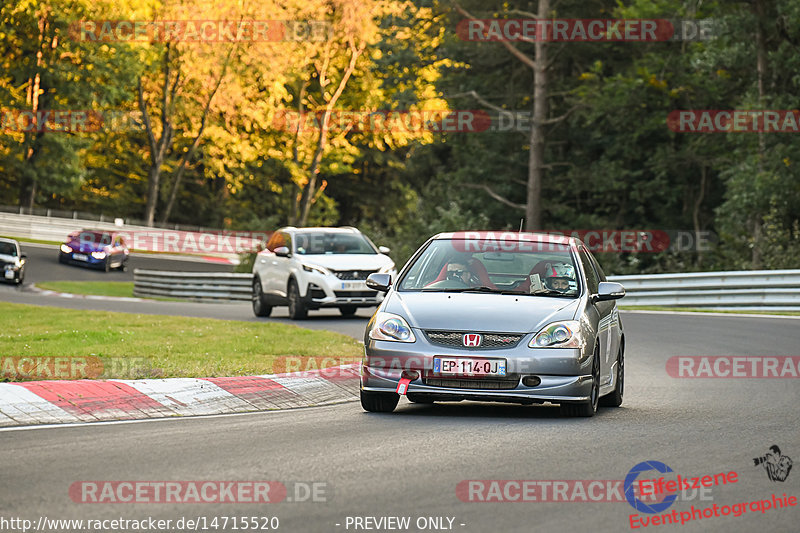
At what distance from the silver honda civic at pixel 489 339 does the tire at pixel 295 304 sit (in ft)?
44.5

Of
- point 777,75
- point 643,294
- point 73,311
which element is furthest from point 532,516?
point 777,75

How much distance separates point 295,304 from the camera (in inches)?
997

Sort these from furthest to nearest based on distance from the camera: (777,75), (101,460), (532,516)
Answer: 1. (777,75)
2. (101,460)
3. (532,516)

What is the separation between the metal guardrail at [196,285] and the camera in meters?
36.1

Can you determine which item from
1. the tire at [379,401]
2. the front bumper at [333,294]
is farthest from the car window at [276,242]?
the tire at [379,401]

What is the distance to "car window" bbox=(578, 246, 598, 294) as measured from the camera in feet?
38.5

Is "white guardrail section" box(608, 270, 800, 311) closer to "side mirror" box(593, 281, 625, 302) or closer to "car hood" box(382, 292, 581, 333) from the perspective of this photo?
"side mirror" box(593, 281, 625, 302)

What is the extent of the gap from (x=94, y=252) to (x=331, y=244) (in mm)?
27149

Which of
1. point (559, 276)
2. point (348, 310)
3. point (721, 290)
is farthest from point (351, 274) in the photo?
point (559, 276)

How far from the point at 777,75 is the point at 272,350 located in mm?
23180

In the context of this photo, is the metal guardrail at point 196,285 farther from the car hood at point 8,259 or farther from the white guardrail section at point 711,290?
the car hood at point 8,259

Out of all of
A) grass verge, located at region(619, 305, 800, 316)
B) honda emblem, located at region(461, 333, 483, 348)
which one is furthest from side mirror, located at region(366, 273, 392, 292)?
grass verge, located at region(619, 305, 800, 316)

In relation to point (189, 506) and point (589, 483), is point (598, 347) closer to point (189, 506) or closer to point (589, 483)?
point (589, 483)

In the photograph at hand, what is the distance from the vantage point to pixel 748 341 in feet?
62.6
